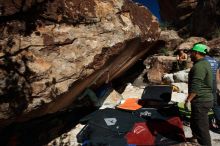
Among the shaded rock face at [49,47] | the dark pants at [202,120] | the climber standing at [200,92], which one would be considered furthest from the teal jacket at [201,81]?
the shaded rock face at [49,47]

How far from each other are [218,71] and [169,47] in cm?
947

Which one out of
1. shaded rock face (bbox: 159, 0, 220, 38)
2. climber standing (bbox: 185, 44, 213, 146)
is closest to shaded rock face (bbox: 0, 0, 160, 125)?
climber standing (bbox: 185, 44, 213, 146)

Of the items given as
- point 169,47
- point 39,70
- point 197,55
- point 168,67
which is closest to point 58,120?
point 39,70

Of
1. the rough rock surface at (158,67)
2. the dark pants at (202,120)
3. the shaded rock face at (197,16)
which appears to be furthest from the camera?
the shaded rock face at (197,16)

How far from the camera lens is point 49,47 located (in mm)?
5445

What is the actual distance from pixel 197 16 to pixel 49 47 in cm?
1564

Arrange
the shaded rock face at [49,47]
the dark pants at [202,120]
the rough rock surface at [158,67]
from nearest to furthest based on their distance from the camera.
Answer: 1. the shaded rock face at [49,47]
2. the dark pants at [202,120]
3. the rough rock surface at [158,67]

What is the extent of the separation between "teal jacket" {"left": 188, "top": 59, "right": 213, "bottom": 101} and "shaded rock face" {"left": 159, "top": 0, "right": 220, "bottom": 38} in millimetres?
12687

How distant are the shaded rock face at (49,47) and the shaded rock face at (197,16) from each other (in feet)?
39.8

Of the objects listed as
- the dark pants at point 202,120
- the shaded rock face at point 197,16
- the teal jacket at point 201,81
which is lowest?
the dark pants at point 202,120

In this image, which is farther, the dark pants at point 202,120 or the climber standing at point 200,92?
the dark pants at point 202,120

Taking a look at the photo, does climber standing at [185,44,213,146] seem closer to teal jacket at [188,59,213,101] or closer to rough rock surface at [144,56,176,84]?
teal jacket at [188,59,213,101]

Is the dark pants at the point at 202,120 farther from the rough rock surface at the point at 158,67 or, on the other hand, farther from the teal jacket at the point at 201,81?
the rough rock surface at the point at 158,67

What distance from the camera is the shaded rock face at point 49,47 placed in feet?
16.9
